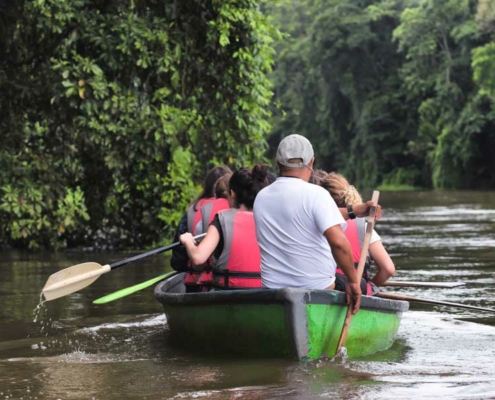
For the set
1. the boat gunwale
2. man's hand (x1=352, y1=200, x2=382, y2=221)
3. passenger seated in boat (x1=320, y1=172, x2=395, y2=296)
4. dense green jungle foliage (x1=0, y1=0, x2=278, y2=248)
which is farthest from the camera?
dense green jungle foliage (x1=0, y1=0, x2=278, y2=248)

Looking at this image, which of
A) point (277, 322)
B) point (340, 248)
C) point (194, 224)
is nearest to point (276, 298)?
point (277, 322)

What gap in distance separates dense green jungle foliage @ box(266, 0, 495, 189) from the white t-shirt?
142 ft

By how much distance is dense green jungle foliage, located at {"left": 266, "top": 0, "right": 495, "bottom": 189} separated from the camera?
57.6 metres

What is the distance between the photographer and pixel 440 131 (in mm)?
63031

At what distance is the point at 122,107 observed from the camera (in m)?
15.9

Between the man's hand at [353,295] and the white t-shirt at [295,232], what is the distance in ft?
0.50

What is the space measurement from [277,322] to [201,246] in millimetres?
797

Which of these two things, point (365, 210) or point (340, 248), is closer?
point (340, 248)

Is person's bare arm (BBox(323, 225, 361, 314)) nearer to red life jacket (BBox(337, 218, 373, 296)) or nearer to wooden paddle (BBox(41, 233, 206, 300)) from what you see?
red life jacket (BBox(337, 218, 373, 296))

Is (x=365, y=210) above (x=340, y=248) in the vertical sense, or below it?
above

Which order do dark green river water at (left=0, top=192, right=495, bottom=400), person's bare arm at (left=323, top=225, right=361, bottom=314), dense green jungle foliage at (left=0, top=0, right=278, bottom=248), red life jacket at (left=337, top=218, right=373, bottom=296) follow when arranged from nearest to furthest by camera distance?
dark green river water at (left=0, top=192, right=495, bottom=400), person's bare arm at (left=323, top=225, right=361, bottom=314), red life jacket at (left=337, top=218, right=373, bottom=296), dense green jungle foliage at (left=0, top=0, right=278, bottom=248)

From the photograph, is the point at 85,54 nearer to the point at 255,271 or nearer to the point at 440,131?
the point at 255,271

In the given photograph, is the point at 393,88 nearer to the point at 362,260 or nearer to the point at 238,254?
the point at 238,254

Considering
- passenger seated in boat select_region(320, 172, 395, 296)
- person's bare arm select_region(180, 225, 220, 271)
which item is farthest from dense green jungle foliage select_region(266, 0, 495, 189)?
person's bare arm select_region(180, 225, 220, 271)
